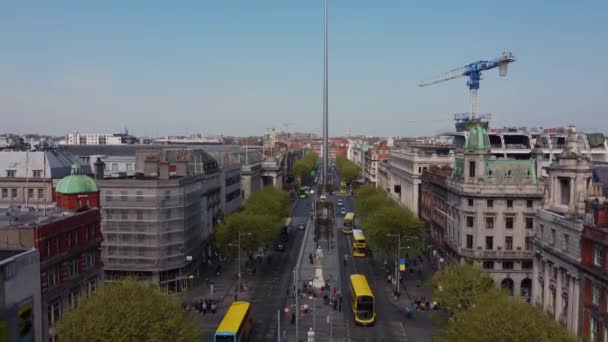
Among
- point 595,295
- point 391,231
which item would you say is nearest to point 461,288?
point 595,295

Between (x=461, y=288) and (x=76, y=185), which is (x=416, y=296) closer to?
(x=461, y=288)

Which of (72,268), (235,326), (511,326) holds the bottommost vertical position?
(235,326)

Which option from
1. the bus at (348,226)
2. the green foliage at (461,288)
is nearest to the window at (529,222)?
the green foliage at (461,288)

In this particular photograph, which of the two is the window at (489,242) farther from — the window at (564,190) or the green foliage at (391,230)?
the window at (564,190)

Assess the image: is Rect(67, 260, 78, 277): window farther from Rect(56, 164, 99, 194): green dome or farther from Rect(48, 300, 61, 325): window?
Rect(56, 164, 99, 194): green dome

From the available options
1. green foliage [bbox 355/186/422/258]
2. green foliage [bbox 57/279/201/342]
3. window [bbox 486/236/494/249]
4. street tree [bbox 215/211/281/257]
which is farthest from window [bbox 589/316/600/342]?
street tree [bbox 215/211/281/257]

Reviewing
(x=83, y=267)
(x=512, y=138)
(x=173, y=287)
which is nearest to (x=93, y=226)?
(x=83, y=267)
